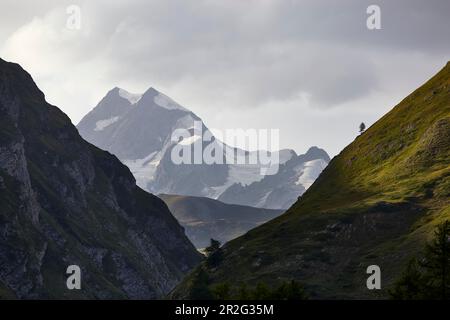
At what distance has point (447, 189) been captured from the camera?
18238cm

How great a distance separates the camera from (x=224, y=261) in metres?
188

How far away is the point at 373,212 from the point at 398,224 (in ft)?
33.1

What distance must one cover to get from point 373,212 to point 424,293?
112030mm
